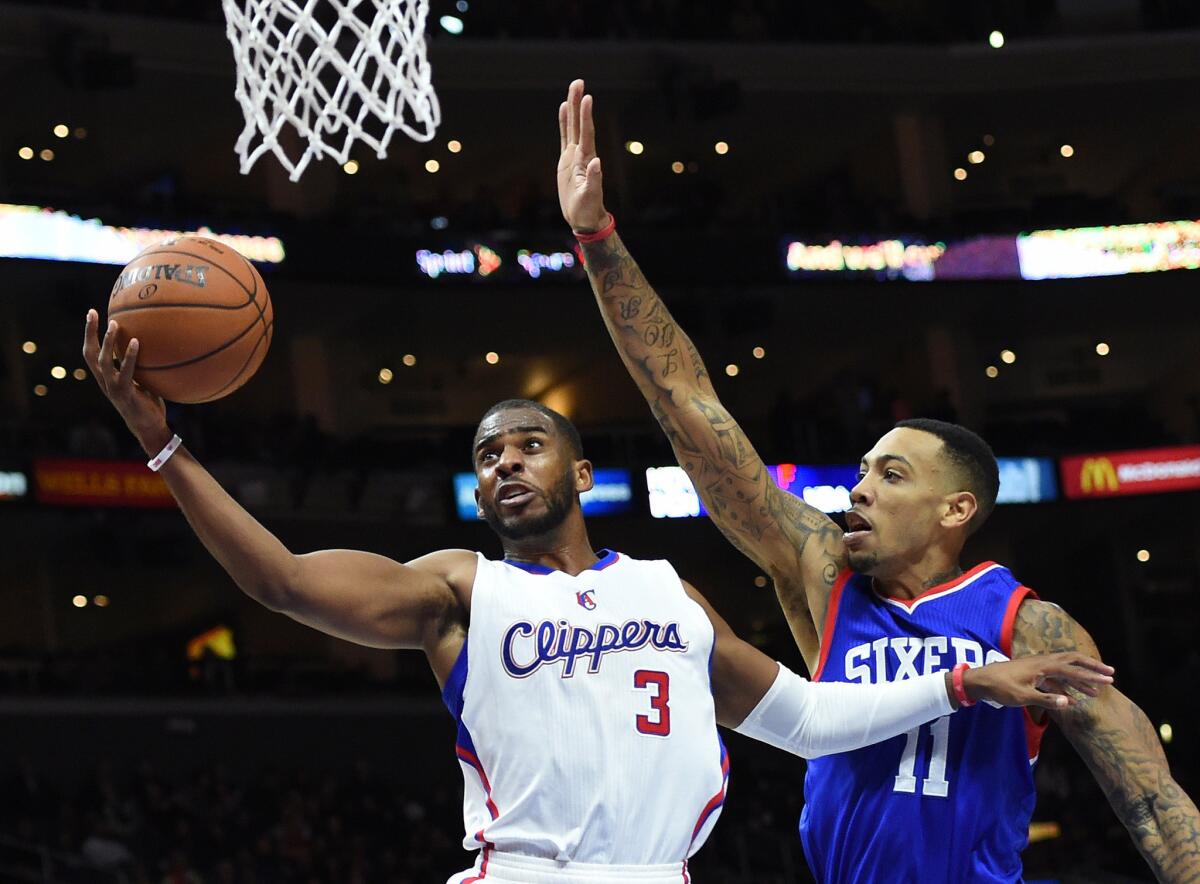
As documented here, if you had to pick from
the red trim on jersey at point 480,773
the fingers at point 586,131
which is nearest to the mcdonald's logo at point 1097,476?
the fingers at point 586,131

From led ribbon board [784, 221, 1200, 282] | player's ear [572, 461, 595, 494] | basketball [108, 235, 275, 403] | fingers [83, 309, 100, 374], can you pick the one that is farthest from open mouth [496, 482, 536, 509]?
led ribbon board [784, 221, 1200, 282]

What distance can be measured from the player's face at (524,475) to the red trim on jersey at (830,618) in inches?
34.5

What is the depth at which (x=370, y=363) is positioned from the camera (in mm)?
24656

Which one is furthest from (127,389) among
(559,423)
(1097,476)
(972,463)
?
(1097,476)

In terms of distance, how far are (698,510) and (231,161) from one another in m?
9.00

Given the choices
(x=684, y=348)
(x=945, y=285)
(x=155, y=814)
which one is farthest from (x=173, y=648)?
(x=684, y=348)

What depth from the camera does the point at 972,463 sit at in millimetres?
4191

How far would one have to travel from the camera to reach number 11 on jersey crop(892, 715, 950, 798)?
3836 mm

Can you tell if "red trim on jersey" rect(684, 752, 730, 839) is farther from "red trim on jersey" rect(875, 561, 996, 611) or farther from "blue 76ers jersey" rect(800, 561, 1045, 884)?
"red trim on jersey" rect(875, 561, 996, 611)

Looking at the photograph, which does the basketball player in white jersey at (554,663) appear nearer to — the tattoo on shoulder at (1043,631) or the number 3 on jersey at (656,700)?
the number 3 on jersey at (656,700)

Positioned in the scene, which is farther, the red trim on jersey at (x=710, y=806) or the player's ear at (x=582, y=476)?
the player's ear at (x=582, y=476)

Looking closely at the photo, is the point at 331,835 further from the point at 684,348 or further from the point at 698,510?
the point at 684,348

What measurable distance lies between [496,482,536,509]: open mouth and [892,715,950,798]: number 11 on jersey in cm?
113

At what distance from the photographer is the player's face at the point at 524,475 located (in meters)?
3.53
